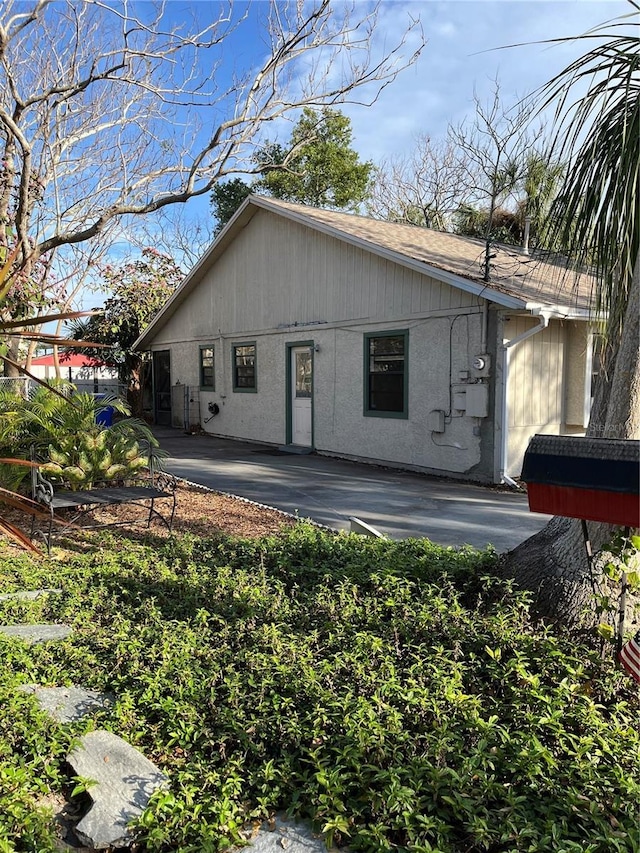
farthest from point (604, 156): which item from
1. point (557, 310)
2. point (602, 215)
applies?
point (557, 310)

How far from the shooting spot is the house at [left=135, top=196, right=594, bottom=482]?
9539 millimetres

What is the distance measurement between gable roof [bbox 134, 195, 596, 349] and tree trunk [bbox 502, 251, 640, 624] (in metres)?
3.38

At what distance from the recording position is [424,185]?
87.9 ft

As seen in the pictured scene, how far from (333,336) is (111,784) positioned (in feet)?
34.2

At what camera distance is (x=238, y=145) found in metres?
10.9

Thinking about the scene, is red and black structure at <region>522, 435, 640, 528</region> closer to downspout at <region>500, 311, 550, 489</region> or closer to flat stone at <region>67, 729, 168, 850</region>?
flat stone at <region>67, 729, 168, 850</region>

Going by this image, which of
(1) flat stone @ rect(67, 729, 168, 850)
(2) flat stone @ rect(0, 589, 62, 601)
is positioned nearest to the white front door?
(2) flat stone @ rect(0, 589, 62, 601)

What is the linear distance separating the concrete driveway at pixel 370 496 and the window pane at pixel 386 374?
116cm

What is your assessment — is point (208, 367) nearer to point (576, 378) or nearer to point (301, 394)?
point (301, 394)

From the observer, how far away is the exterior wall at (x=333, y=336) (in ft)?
32.9

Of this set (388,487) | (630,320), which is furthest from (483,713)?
(388,487)

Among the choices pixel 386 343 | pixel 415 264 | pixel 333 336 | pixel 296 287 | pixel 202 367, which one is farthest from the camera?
pixel 202 367

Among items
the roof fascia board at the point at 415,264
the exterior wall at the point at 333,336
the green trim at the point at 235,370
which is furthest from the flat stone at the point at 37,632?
the green trim at the point at 235,370

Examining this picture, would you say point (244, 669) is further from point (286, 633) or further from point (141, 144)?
point (141, 144)
